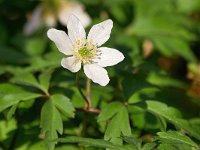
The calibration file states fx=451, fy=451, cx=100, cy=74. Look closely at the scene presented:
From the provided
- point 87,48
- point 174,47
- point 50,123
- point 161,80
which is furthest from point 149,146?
point 174,47

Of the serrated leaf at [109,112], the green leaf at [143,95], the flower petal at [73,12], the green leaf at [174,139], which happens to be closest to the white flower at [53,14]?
the flower petal at [73,12]

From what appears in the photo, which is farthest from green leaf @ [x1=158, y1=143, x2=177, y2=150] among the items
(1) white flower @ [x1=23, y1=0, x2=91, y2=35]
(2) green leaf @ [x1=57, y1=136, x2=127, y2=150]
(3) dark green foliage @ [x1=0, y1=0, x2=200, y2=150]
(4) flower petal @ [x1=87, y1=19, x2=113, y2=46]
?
(1) white flower @ [x1=23, y1=0, x2=91, y2=35]

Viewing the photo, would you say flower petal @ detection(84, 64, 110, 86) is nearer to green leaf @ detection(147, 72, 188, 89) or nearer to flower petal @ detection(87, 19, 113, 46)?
flower petal @ detection(87, 19, 113, 46)

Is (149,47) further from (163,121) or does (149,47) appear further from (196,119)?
(163,121)

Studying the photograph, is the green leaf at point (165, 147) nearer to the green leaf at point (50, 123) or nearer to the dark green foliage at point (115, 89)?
the dark green foliage at point (115, 89)

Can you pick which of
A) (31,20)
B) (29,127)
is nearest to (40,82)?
(29,127)

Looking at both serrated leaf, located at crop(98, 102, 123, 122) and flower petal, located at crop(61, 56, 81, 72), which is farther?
serrated leaf, located at crop(98, 102, 123, 122)
